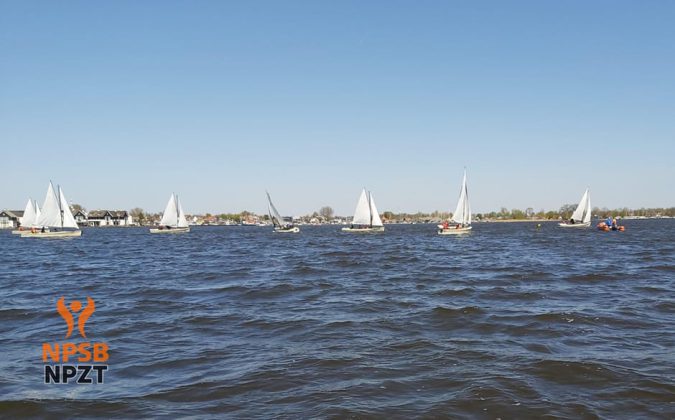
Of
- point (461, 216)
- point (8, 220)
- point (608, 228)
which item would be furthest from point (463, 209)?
point (8, 220)

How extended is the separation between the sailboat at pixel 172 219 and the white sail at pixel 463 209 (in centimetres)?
6724

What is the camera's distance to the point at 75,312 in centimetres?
1728

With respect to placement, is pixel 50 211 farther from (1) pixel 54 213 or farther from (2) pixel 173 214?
(2) pixel 173 214

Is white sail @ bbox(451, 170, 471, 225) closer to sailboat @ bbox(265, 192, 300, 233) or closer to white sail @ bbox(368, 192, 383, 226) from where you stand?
white sail @ bbox(368, 192, 383, 226)

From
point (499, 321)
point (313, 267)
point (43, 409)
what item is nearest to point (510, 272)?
point (313, 267)

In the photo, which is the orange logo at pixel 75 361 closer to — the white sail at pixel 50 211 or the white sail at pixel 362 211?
the white sail at pixel 50 211

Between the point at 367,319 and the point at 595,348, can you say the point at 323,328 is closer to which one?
the point at 367,319

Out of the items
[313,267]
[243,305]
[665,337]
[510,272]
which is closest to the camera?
[665,337]

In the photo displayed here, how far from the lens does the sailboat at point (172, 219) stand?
120m

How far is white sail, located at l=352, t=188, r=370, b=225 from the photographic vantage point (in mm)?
98812

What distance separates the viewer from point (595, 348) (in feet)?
38.4

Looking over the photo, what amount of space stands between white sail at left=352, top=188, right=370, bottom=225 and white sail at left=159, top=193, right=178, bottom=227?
1830 inches

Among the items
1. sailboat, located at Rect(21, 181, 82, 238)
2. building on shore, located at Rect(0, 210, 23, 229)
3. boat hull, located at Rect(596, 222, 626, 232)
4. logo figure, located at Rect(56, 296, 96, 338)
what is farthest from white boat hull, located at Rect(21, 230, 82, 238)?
building on shore, located at Rect(0, 210, 23, 229)

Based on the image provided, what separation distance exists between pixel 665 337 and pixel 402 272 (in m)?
17.3
